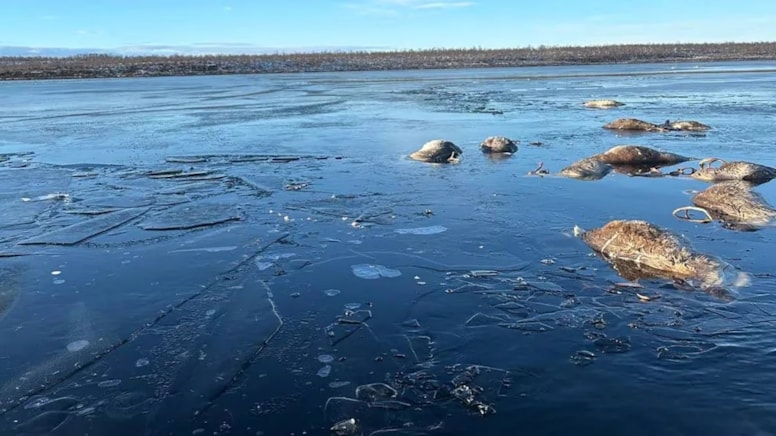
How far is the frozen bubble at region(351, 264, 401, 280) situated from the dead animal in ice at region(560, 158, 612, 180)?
20.9 ft

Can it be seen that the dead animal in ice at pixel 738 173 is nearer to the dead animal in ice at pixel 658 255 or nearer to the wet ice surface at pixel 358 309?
the wet ice surface at pixel 358 309

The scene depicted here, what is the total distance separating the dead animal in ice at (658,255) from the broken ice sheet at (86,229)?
22.2 feet

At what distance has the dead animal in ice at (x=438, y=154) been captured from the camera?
14.2m

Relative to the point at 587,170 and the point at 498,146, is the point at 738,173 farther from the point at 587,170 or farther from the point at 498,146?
the point at 498,146

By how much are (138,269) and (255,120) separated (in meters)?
16.6

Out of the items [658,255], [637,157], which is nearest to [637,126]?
[637,157]

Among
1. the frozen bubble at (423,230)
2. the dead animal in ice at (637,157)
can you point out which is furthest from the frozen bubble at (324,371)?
the dead animal in ice at (637,157)

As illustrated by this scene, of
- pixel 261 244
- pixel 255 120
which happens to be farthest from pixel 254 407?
pixel 255 120

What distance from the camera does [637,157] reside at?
1363cm

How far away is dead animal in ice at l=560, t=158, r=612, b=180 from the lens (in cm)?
1241

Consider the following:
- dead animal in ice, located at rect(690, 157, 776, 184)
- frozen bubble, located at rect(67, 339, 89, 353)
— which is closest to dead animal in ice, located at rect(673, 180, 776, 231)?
dead animal in ice, located at rect(690, 157, 776, 184)

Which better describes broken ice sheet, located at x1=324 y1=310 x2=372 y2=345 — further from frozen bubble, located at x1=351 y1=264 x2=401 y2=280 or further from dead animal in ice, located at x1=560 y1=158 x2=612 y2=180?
dead animal in ice, located at x1=560 y1=158 x2=612 y2=180

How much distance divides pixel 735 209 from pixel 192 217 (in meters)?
8.13

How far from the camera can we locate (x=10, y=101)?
3425cm
